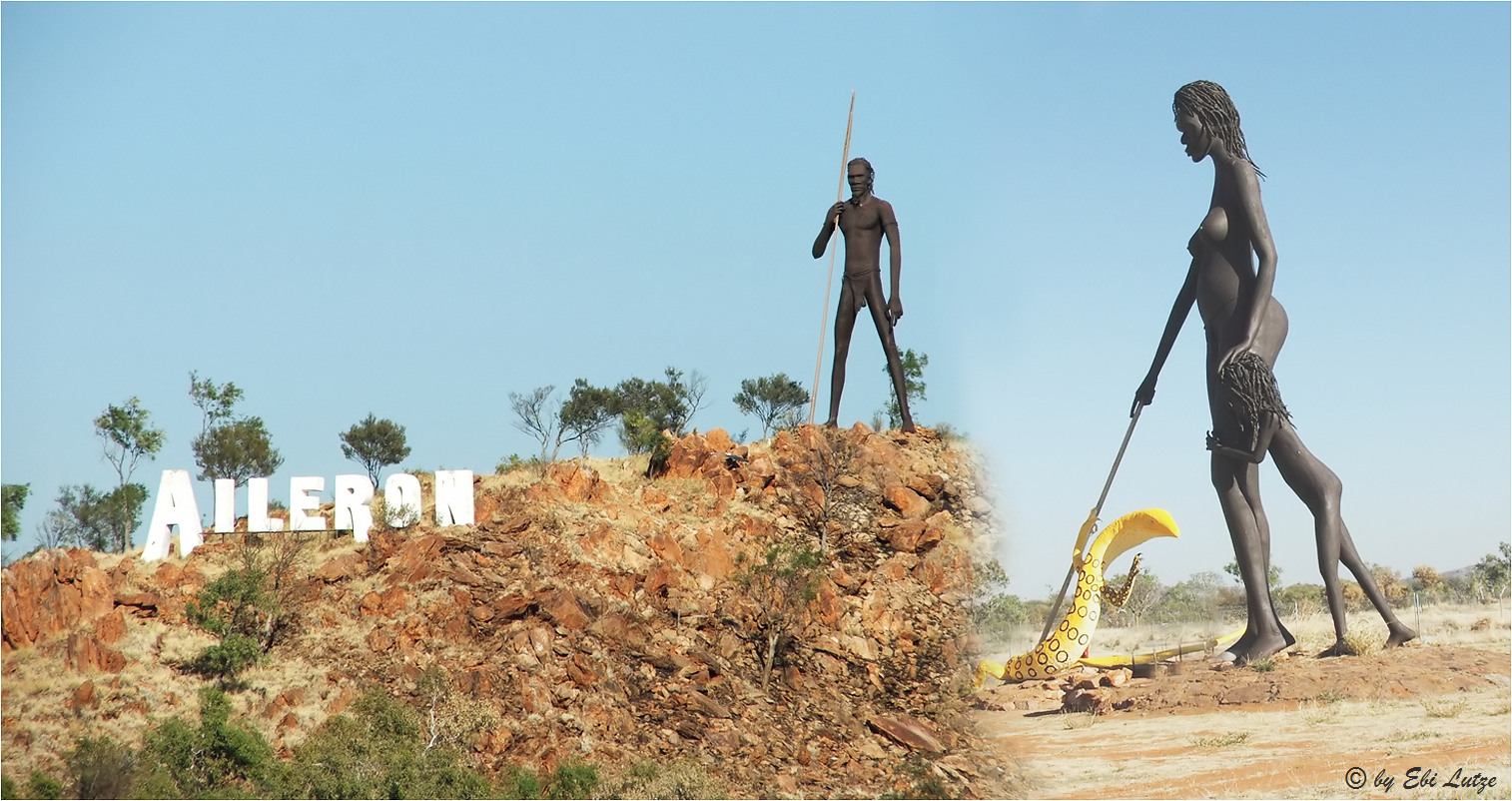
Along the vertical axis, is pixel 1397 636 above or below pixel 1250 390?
below

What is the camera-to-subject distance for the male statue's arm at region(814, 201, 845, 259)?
1945cm

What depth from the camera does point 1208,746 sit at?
43.6 feet

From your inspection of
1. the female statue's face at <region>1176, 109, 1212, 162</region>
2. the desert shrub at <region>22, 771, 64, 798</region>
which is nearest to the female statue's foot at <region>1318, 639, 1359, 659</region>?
the female statue's face at <region>1176, 109, 1212, 162</region>

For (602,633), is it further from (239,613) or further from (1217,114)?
(1217,114)

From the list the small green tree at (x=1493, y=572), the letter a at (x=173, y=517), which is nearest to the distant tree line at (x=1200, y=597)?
the small green tree at (x=1493, y=572)

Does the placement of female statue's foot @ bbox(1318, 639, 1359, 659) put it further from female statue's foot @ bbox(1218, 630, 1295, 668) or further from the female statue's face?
the female statue's face

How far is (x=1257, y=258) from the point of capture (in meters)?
14.9

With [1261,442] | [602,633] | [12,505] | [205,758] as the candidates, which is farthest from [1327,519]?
[12,505]

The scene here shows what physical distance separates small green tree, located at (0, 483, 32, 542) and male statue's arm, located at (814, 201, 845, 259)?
461 inches

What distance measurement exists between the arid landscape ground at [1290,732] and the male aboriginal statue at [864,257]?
5.24 meters

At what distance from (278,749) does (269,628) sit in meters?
1.94

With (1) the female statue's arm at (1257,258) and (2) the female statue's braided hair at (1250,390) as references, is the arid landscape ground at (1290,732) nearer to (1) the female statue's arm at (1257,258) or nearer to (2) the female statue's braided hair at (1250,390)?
(2) the female statue's braided hair at (1250,390)

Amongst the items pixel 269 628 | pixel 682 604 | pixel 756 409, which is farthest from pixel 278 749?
pixel 756 409

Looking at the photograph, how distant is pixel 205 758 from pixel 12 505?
9072 mm
